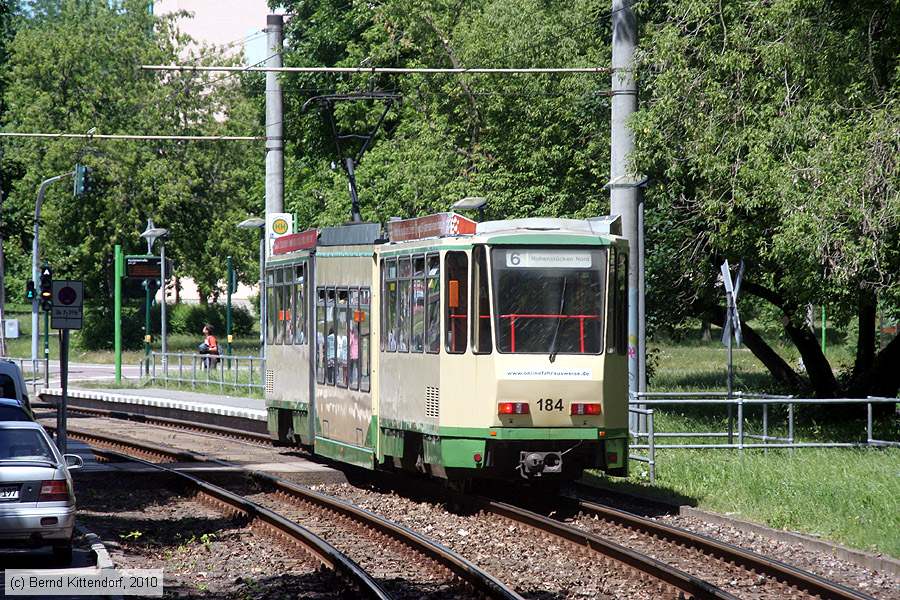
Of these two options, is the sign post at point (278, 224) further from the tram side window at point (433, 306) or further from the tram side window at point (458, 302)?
the tram side window at point (458, 302)

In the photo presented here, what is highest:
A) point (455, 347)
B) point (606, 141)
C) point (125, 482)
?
point (606, 141)

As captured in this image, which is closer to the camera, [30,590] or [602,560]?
[30,590]

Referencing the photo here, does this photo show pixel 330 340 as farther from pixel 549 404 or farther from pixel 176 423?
pixel 176 423

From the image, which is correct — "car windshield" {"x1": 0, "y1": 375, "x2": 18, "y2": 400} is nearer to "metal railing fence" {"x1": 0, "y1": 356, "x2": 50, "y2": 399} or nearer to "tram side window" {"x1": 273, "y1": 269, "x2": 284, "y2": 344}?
"tram side window" {"x1": 273, "y1": 269, "x2": 284, "y2": 344}

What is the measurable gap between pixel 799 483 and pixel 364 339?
5.56 meters

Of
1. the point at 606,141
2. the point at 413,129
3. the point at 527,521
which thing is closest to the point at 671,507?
the point at 527,521

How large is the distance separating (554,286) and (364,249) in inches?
131

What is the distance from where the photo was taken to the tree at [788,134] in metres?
19.6

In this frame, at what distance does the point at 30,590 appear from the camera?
11375 millimetres

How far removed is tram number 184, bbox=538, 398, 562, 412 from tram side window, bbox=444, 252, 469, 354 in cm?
102

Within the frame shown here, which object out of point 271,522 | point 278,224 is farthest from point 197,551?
point 278,224

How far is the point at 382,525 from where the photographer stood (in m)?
15.4

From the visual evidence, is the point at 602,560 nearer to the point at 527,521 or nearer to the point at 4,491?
the point at 527,521

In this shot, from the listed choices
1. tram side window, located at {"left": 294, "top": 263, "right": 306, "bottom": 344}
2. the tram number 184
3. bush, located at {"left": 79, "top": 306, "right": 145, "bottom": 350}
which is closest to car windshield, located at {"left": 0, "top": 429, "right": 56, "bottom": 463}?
the tram number 184
